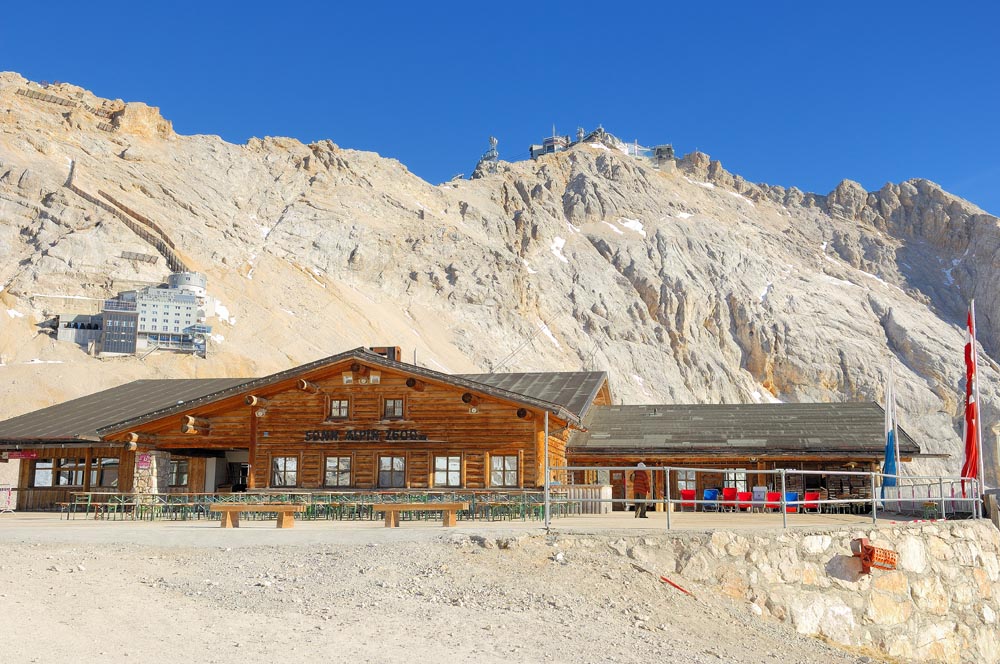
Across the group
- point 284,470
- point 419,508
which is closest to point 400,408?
point 284,470

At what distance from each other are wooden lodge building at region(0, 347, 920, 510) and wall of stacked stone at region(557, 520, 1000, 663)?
7.26 m

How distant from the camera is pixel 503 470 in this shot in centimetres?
2431

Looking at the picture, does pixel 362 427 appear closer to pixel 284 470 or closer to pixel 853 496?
pixel 284 470

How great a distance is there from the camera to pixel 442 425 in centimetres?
2477

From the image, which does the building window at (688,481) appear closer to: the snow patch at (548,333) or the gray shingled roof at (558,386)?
the gray shingled roof at (558,386)

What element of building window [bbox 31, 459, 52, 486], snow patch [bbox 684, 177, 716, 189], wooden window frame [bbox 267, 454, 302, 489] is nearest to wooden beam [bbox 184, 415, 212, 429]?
wooden window frame [bbox 267, 454, 302, 489]

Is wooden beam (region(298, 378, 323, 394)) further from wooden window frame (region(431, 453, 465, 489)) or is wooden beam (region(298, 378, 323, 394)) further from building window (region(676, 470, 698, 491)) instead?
building window (region(676, 470, 698, 491))

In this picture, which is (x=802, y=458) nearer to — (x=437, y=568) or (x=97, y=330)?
(x=437, y=568)

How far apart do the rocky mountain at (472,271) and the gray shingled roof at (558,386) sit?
39154 mm

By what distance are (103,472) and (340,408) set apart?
879 cm

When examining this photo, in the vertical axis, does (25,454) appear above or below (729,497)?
above

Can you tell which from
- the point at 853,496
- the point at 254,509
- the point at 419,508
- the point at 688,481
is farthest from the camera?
the point at 688,481

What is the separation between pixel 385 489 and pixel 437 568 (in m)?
12.3

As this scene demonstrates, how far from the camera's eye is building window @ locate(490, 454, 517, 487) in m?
24.2
